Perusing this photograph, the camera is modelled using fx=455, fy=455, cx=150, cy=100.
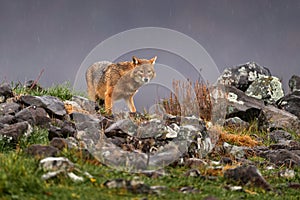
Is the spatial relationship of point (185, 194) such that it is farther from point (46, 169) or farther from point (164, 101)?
point (164, 101)

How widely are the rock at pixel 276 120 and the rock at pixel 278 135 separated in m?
0.80

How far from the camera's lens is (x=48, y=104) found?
11.0m

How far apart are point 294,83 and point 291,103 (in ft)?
8.60

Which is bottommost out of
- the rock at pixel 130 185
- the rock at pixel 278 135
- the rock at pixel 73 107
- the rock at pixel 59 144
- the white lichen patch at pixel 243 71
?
the rock at pixel 278 135

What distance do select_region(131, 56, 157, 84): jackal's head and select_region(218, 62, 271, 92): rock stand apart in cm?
691

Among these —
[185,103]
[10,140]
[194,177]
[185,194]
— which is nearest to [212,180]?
[194,177]

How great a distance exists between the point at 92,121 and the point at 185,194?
192 inches

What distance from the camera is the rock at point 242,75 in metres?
20.7

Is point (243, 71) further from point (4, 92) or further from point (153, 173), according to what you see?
point (153, 173)

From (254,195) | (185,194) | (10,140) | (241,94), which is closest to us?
(185,194)

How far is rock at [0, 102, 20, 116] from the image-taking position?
10656 mm

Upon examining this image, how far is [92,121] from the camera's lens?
10172mm

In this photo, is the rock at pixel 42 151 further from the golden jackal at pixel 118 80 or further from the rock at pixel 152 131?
the golden jackal at pixel 118 80

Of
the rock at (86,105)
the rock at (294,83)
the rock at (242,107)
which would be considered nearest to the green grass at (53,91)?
the rock at (86,105)
